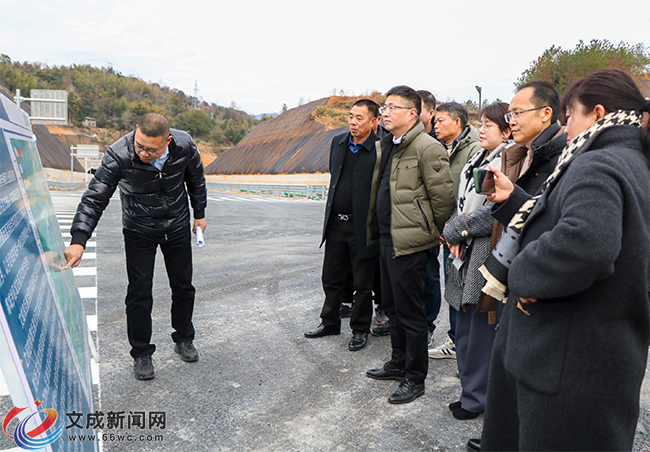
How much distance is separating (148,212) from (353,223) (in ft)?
6.18

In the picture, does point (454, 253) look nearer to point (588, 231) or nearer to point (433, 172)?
point (433, 172)

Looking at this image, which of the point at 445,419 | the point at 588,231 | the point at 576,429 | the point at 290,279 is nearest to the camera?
the point at 588,231

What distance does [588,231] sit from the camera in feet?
4.94

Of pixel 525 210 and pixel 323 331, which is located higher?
pixel 525 210

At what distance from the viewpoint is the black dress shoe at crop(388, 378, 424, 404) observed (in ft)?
10.8

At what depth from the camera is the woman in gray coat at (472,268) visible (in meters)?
3.09

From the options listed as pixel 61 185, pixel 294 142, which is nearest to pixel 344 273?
pixel 61 185

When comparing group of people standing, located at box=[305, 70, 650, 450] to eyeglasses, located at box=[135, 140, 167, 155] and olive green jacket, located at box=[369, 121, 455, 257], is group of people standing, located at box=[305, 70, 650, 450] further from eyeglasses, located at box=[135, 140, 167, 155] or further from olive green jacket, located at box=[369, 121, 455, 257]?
eyeglasses, located at box=[135, 140, 167, 155]

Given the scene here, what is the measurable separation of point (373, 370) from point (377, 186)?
1565 mm

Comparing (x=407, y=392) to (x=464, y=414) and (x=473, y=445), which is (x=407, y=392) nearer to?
(x=464, y=414)

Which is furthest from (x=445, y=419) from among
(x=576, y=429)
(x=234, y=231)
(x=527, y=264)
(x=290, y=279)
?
(x=234, y=231)

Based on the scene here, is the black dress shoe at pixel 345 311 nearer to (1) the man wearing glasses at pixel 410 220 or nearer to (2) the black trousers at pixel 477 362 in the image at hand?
(1) the man wearing glasses at pixel 410 220

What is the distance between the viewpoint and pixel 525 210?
1.89 metres

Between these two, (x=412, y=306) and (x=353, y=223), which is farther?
(x=353, y=223)
